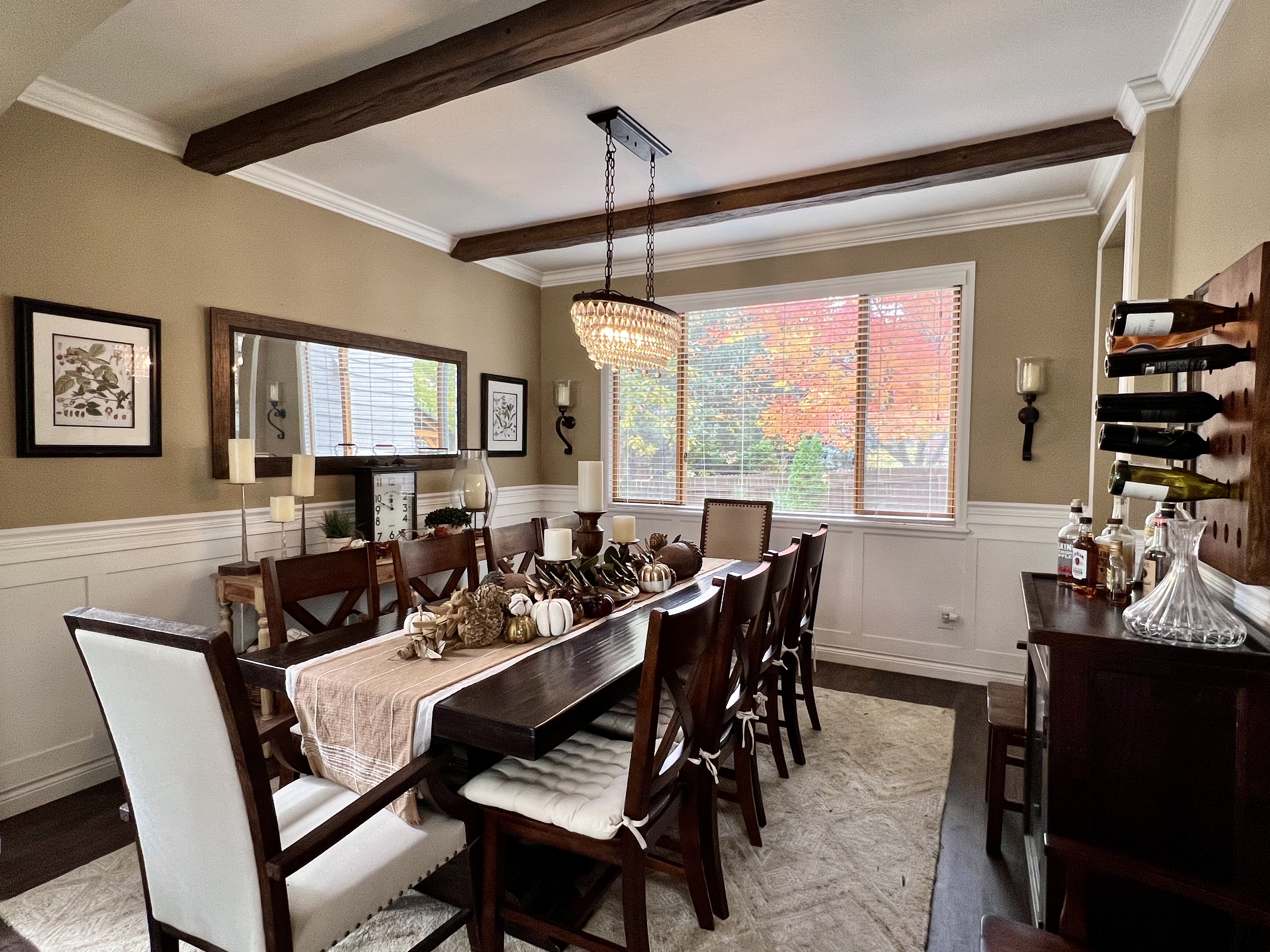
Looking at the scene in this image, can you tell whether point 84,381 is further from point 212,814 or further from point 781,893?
point 781,893

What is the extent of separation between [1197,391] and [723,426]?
3.09 meters

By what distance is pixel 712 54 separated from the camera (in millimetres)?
2256

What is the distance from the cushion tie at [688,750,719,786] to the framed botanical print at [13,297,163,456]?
2552mm

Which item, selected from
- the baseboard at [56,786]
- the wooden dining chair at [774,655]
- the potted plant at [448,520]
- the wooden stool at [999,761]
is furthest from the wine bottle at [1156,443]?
the baseboard at [56,786]

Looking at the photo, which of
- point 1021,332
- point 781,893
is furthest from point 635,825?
point 1021,332

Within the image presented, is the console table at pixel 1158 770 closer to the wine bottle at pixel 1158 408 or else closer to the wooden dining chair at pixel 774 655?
the wine bottle at pixel 1158 408

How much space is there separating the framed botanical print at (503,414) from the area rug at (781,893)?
2.92m

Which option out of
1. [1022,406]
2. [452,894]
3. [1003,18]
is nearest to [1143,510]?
[1022,406]

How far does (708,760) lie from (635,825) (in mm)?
369

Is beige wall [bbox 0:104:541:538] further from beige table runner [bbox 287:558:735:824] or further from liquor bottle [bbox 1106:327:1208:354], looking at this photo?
liquor bottle [bbox 1106:327:1208:354]

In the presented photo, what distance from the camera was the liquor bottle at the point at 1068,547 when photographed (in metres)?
1.99

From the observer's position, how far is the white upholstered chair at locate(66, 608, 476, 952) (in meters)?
1.15

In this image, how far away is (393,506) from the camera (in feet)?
11.8

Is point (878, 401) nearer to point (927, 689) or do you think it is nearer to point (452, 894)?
point (927, 689)
